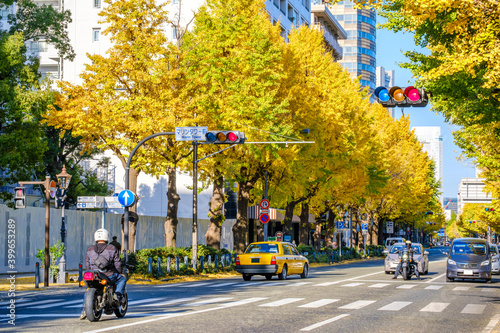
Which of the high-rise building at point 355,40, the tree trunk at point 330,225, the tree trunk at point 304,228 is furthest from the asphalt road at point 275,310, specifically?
the high-rise building at point 355,40

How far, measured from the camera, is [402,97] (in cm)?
1658

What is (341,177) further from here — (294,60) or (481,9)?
(481,9)

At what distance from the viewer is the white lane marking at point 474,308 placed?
1652 cm

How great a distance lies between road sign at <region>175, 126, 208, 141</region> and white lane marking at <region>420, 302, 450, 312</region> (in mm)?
12119

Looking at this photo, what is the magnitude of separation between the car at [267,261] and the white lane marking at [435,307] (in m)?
10.5

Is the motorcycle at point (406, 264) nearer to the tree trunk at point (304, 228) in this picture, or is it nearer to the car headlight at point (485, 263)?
the car headlight at point (485, 263)

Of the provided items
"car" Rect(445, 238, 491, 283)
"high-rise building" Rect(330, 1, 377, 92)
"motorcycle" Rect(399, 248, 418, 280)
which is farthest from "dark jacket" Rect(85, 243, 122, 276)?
"high-rise building" Rect(330, 1, 377, 92)

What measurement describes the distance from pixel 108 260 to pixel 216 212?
2392cm

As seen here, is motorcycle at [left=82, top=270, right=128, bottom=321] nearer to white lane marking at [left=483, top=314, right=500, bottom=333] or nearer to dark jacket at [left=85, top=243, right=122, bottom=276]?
dark jacket at [left=85, top=243, right=122, bottom=276]

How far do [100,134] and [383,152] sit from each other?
3238cm

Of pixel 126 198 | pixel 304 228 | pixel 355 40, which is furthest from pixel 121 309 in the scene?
pixel 355 40

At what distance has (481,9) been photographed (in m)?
14.7

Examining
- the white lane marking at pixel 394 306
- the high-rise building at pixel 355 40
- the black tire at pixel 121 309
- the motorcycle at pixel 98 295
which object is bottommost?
the white lane marking at pixel 394 306

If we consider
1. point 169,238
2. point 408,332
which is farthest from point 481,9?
point 169,238
